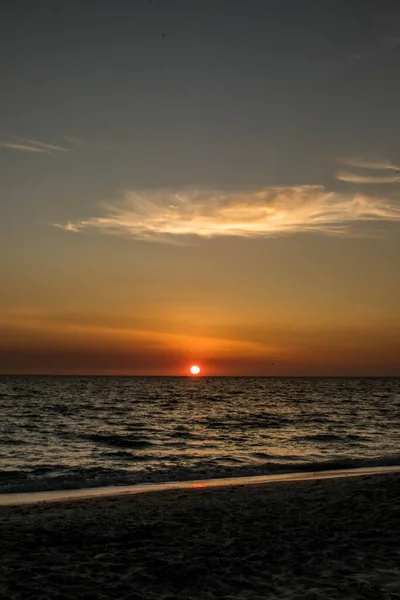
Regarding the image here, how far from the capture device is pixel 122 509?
1590cm

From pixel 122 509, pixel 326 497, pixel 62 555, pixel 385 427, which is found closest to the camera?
pixel 62 555

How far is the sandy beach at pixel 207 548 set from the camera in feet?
29.7

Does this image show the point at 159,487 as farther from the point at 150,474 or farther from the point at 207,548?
the point at 207,548

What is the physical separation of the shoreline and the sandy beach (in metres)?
2.40

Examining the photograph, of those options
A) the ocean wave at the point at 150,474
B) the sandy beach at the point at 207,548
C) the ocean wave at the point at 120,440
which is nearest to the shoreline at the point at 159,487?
the ocean wave at the point at 150,474

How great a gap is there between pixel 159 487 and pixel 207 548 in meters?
11.2

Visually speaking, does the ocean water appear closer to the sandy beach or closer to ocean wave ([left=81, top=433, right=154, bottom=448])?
ocean wave ([left=81, top=433, right=154, bottom=448])

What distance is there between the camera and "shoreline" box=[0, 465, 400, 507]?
1950 centimetres

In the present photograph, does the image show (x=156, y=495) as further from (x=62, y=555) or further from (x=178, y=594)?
(x=178, y=594)

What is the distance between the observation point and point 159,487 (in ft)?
72.8

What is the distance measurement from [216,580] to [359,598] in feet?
7.56

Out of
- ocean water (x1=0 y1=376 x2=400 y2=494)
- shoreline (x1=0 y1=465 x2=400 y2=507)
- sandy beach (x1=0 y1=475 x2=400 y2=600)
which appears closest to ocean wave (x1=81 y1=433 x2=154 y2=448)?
ocean water (x1=0 y1=376 x2=400 y2=494)

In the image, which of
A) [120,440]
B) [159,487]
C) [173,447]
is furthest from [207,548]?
A: [120,440]

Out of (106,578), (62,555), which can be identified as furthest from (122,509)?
(106,578)
